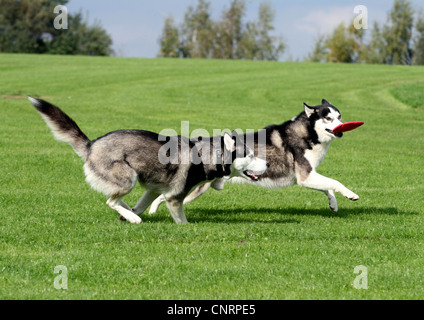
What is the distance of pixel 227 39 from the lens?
89.8 meters

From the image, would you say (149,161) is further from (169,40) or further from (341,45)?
(169,40)

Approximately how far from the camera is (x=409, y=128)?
70.0 feet

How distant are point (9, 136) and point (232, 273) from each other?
39.9 ft

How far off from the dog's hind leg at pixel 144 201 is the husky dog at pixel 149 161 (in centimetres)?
5

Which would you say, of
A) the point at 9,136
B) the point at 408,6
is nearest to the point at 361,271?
the point at 9,136

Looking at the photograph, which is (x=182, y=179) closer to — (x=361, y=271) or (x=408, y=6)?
(x=361, y=271)

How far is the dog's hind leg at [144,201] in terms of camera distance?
28.8 feet

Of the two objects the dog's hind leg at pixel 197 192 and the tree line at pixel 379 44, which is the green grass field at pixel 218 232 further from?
the tree line at pixel 379 44

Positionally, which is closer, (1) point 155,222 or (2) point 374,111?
(1) point 155,222

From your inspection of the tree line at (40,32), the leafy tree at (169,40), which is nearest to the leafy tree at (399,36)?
the leafy tree at (169,40)

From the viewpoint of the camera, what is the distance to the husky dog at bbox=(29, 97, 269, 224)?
8.04 metres

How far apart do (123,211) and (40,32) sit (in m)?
69.2

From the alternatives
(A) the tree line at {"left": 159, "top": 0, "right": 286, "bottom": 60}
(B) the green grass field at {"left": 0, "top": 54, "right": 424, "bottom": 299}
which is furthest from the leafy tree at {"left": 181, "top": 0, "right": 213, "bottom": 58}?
(B) the green grass field at {"left": 0, "top": 54, "right": 424, "bottom": 299}

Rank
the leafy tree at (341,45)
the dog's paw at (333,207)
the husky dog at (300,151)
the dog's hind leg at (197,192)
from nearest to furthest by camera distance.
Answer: the husky dog at (300,151)
the dog's paw at (333,207)
the dog's hind leg at (197,192)
the leafy tree at (341,45)
